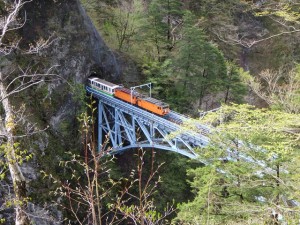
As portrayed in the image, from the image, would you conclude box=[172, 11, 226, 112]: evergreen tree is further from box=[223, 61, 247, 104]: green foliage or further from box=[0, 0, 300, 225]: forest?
box=[223, 61, 247, 104]: green foliage

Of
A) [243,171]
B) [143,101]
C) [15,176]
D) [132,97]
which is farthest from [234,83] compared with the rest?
[15,176]

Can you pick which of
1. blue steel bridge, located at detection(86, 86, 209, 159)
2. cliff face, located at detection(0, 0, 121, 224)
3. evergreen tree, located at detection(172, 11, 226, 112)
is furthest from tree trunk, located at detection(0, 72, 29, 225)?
evergreen tree, located at detection(172, 11, 226, 112)

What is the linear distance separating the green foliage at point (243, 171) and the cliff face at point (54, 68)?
9.12 meters

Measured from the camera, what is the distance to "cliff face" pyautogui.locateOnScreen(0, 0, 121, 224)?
1850cm

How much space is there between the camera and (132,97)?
67.3ft

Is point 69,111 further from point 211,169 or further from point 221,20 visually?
point 221,20

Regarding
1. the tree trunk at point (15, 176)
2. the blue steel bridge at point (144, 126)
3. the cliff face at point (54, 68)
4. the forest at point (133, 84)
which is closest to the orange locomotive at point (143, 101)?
the blue steel bridge at point (144, 126)

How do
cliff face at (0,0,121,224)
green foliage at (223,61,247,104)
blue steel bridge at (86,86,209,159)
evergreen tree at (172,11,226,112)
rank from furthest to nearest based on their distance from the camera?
1. green foliage at (223,61,247,104)
2. evergreen tree at (172,11,226,112)
3. cliff face at (0,0,121,224)
4. blue steel bridge at (86,86,209,159)

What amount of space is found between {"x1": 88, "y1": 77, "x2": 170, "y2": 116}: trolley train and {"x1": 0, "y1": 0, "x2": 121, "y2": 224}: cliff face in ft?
4.78

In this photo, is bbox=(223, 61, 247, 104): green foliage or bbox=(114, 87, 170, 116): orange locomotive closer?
bbox=(114, 87, 170, 116): orange locomotive

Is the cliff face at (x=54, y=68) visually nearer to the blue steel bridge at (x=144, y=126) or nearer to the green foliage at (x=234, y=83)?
the blue steel bridge at (x=144, y=126)

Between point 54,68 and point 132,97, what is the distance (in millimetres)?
5057

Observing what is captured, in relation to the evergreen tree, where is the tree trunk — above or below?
above

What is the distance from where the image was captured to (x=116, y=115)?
2252 centimetres
